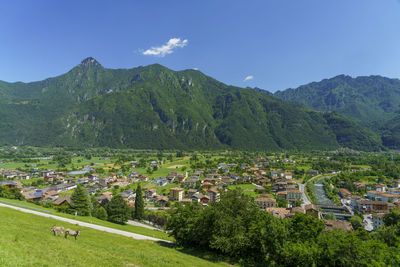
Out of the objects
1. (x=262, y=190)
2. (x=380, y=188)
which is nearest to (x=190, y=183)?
(x=262, y=190)

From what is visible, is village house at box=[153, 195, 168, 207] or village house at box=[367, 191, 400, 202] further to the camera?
village house at box=[367, 191, 400, 202]

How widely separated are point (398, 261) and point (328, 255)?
4.44 m

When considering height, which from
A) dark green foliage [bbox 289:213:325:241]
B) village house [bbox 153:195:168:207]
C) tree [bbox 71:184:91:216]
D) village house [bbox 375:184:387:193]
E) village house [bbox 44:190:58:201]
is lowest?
village house [bbox 153:195:168:207]

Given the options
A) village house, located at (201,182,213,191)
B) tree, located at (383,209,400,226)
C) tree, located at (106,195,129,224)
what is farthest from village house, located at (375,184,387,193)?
tree, located at (106,195,129,224)

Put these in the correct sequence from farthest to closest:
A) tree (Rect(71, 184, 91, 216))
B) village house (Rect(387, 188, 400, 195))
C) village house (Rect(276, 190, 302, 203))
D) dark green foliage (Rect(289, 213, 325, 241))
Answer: village house (Rect(387, 188, 400, 195)) < village house (Rect(276, 190, 302, 203)) < tree (Rect(71, 184, 91, 216)) < dark green foliage (Rect(289, 213, 325, 241))

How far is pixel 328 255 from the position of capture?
15.0 m

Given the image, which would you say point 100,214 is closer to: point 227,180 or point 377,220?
point 227,180

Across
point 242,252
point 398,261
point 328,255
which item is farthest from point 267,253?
point 398,261

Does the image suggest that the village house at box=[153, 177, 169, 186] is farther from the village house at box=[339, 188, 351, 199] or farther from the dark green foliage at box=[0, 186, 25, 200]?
the village house at box=[339, 188, 351, 199]

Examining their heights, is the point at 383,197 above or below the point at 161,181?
above

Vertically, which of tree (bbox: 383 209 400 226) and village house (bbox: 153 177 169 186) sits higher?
tree (bbox: 383 209 400 226)

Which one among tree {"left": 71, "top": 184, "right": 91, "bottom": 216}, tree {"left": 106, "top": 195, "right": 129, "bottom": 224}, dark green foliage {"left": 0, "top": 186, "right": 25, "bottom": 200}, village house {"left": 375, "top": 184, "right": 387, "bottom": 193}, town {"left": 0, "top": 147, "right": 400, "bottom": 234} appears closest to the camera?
tree {"left": 71, "top": 184, "right": 91, "bottom": 216}

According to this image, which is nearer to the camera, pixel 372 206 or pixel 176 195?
pixel 372 206

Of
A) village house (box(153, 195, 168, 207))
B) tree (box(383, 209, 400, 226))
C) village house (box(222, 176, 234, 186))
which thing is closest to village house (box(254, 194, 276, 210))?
tree (box(383, 209, 400, 226))
